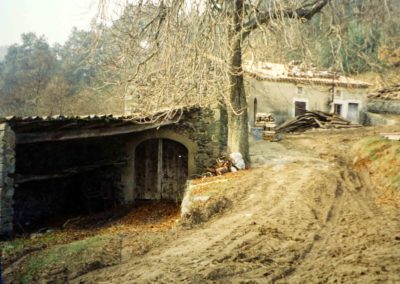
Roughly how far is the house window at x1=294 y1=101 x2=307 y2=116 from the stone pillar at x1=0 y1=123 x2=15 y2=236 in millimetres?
18088

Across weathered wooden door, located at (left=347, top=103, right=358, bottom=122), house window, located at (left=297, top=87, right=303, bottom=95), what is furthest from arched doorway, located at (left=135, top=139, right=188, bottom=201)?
weathered wooden door, located at (left=347, top=103, right=358, bottom=122)

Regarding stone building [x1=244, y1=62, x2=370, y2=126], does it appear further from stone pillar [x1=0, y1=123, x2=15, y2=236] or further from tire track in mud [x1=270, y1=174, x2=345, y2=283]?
stone pillar [x1=0, y1=123, x2=15, y2=236]

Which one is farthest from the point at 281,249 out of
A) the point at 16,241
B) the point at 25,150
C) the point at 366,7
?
the point at 366,7

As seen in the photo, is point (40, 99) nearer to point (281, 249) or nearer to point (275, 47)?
point (275, 47)

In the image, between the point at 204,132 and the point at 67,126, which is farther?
the point at 204,132

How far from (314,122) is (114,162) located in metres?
12.8

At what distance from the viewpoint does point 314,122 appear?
21047 millimetres

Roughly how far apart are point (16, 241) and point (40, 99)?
19988 millimetres

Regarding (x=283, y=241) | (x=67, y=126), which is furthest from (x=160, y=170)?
(x=283, y=241)

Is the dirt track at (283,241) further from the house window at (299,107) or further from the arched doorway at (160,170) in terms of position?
the house window at (299,107)

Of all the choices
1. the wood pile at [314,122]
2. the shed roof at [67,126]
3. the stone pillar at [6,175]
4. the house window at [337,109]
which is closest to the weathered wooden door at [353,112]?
the house window at [337,109]

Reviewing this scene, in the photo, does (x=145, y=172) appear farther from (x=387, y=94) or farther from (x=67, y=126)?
(x=387, y=94)

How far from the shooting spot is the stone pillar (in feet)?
22.8

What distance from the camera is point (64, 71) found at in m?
34.2
